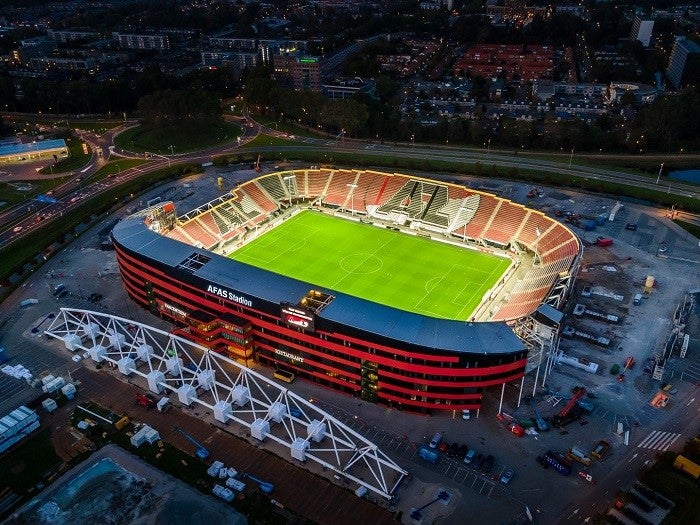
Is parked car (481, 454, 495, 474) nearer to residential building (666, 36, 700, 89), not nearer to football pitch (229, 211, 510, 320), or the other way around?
football pitch (229, 211, 510, 320)

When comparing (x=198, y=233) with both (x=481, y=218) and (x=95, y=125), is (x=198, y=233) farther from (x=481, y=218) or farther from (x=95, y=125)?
(x=95, y=125)

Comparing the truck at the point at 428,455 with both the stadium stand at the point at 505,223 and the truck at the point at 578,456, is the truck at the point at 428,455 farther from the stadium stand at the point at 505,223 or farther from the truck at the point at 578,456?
the stadium stand at the point at 505,223

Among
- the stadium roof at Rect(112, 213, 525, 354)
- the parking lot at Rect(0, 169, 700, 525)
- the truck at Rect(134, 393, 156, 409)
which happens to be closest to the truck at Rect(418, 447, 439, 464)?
the parking lot at Rect(0, 169, 700, 525)

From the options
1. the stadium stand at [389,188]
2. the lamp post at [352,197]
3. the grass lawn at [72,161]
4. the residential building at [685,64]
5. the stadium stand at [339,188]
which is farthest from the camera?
the residential building at [685,64]

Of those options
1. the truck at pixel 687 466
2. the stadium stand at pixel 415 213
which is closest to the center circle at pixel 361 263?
the stadium stand at pixel 415 213

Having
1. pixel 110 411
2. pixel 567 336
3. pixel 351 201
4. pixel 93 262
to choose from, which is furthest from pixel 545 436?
pixel 93 262
